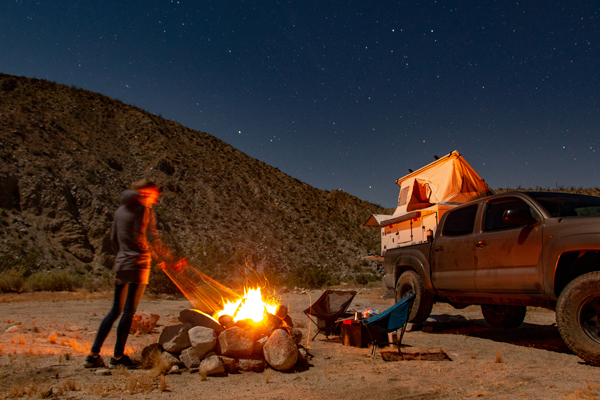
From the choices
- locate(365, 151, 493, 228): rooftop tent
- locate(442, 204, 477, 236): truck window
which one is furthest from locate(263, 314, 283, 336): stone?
locate(365, 151, 493, 228): rooftop tent

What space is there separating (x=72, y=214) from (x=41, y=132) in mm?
9364

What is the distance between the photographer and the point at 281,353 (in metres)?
4.79

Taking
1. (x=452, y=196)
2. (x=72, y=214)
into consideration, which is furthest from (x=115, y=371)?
(x=72, y=214)

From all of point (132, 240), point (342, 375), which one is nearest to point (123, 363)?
point (132, 240)

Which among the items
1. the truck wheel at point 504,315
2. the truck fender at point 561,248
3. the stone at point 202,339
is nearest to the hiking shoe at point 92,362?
the stone at point 202,339

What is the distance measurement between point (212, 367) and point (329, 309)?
2970 mm

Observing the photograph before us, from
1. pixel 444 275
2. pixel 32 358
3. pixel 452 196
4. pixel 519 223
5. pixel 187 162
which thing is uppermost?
pixel 187 162

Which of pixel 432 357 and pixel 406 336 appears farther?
pixel 406 336

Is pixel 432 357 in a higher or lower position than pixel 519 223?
lower

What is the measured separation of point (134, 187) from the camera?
14.8 feet

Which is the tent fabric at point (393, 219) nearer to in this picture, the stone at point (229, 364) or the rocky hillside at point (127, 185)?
the rocky hillside at point (127, 185)

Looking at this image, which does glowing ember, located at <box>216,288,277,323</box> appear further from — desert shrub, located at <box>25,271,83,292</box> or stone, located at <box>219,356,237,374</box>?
desert shrub, located at <box>25,271,83,292</box>

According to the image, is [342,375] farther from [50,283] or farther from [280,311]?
[50,283]

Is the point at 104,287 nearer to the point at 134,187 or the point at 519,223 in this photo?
the point at 134,187
